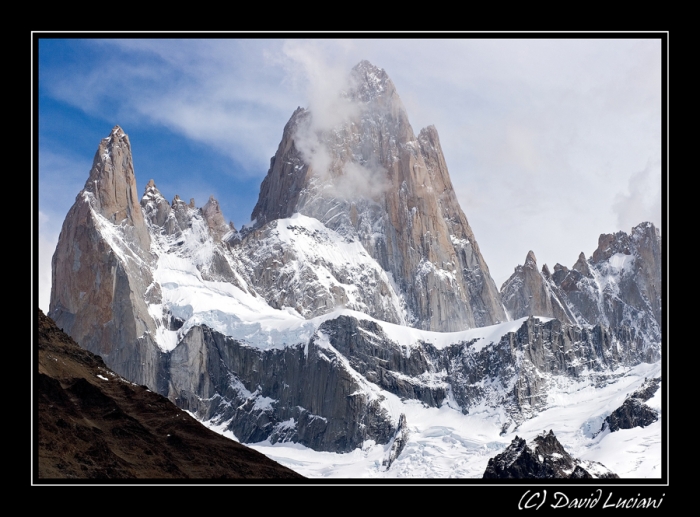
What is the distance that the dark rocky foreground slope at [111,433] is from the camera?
11062cm

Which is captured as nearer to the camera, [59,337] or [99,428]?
[99,428]

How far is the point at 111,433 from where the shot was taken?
124 m

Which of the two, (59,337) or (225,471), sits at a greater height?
(59,337)

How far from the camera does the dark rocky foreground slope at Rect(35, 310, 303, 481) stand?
110625 millimetres
